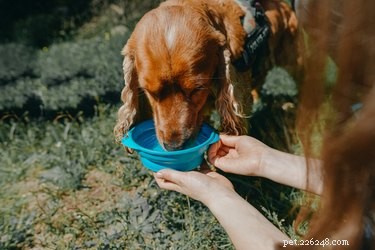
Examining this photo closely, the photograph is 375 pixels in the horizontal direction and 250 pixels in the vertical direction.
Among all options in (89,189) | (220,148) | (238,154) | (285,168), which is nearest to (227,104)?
(220,148)

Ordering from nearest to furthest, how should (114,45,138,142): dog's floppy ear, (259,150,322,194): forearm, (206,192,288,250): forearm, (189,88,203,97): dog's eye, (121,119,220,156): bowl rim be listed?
(206,192,288,250): forearm, (259,150,322,194): forearm, (121,119,220,156): bowl rim, (189,88,203,97): dog's eye, (114,45,138,142): dog's floppy ear

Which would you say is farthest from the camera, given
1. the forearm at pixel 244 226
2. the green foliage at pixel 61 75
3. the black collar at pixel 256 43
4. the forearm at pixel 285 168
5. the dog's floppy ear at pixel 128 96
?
the green foliage at pixel 61 75

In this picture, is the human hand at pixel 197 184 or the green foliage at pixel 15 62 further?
the green foliage at pixel 15 62

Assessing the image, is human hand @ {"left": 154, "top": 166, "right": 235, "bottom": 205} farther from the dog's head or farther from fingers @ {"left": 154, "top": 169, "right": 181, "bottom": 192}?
the dog's head

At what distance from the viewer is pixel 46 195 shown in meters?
3.88

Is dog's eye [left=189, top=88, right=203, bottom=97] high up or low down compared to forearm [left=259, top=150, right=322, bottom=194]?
up

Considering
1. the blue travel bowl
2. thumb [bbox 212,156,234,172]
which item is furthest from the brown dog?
thumb [bbox 212,156,234,172]

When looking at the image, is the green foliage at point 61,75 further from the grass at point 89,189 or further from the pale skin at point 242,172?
the pale skin at point 242,172

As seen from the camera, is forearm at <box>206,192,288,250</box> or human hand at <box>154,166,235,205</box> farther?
human hand at <box>154,166,235,205</box>

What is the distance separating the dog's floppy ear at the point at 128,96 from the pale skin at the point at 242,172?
0.63 metres

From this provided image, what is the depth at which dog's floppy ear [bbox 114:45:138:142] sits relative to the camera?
11.2 feet

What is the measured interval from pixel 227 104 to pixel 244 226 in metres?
1.32

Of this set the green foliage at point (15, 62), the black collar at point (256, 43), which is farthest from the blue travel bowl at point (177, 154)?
the green foliage at point (15, 62)

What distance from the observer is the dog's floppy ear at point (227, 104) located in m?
3.44
